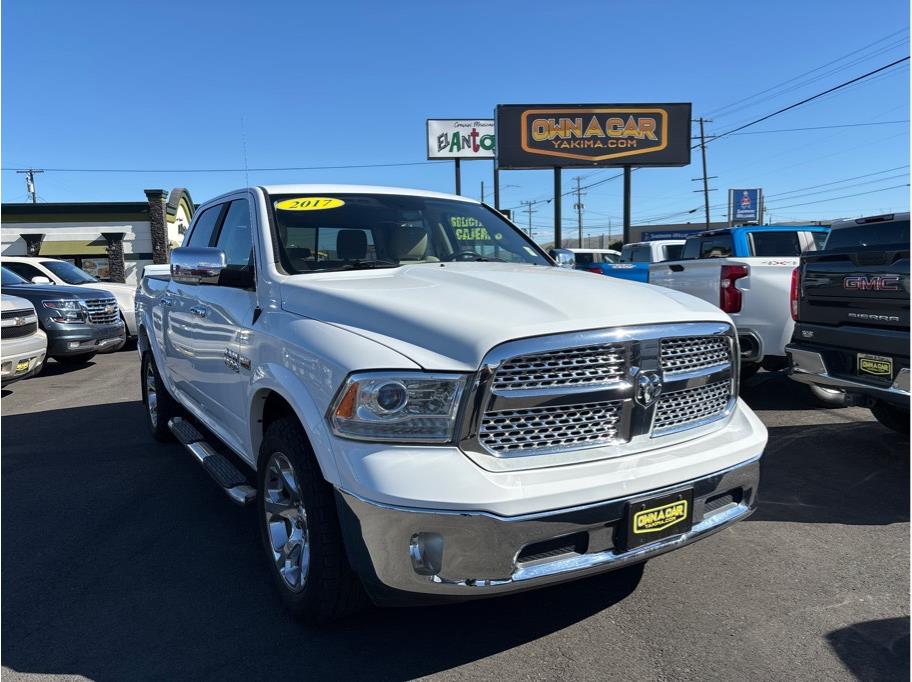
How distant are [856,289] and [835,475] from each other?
132 centimetres

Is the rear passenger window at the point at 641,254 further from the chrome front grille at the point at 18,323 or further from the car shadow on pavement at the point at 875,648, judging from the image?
the car shadow on pavement at the point at 875,648

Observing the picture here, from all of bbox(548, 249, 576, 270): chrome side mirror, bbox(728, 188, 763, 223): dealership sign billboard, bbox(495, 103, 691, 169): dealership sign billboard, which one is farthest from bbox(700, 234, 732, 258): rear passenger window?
bbox(728, 188, 763, 223): dealership sign billboard

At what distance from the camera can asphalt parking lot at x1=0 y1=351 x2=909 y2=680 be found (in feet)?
8.54

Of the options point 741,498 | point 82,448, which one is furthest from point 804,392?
point 82,448

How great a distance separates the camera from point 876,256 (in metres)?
4.59

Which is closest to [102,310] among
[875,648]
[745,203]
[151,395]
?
[151,395]

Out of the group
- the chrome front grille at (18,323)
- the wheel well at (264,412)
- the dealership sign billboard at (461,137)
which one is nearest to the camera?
the wheel well at (264,412)

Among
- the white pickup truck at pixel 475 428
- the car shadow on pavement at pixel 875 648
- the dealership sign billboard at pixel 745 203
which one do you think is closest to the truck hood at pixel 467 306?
the white pickup truck at pixel 475 428

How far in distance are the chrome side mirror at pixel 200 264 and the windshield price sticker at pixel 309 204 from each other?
1.60 ft

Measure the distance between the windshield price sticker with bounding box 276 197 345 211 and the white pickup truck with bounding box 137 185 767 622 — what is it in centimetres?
46

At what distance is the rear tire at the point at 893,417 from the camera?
5523 mm

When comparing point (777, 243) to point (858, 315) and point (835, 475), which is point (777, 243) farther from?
point (835, 475)

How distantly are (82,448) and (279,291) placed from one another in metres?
3.66

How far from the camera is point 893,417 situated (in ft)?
18.2
